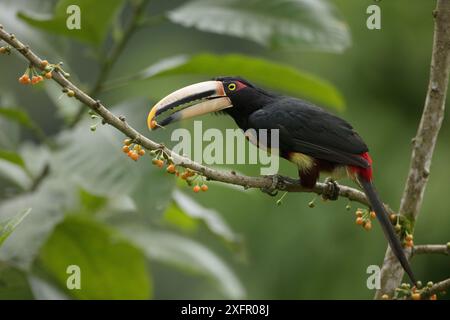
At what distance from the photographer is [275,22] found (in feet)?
14.1

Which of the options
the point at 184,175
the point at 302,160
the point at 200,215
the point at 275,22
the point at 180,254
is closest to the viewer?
the point at 184,175

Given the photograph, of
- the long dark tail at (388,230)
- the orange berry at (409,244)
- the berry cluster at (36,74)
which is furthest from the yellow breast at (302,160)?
→ the berry cluster at (36,74)

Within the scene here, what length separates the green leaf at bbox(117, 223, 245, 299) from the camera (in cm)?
449

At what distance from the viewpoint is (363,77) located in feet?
28.2

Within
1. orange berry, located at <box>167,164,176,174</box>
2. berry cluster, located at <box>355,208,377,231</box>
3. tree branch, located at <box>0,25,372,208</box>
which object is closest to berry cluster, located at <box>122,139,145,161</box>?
tree branch, located at <box>0,25,372,208</box>

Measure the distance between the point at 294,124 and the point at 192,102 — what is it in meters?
0.52

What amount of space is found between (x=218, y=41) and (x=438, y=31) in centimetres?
962

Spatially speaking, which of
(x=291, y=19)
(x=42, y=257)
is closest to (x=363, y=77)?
(x=291, y=19)

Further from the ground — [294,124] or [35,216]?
[294,124]

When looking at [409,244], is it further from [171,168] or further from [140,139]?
[140,139]

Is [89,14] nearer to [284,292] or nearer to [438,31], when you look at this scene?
[438,31]

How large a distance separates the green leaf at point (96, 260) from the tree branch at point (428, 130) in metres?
1.35

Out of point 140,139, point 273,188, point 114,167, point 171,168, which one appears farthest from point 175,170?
point 114,167

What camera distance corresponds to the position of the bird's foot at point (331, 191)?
12.0 ft
